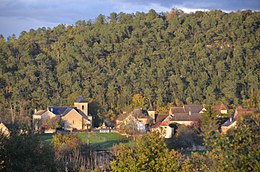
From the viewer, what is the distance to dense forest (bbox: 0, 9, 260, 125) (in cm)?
6562

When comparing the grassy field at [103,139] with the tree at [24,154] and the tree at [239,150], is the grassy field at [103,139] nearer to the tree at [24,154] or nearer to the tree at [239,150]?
the tree at [24,154]

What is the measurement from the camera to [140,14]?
92.5 m

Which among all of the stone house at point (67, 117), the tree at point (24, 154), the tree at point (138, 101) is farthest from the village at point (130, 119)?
the tree at point (24, 154)

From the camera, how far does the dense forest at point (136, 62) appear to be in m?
65.6

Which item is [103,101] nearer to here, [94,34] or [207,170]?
[94,34]

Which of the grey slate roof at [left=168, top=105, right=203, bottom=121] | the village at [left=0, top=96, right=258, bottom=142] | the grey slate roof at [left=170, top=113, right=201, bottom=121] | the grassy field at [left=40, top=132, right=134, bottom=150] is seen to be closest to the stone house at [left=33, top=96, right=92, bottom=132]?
the village at [left=0, top=96, right=258, bottom=142]

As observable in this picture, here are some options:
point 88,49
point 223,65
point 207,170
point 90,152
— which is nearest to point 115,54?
point 88,49

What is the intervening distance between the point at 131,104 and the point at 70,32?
28.2 metres

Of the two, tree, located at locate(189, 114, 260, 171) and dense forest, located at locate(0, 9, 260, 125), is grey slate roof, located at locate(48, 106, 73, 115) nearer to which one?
dense forest, located at locate(0, 9, 260, 125)

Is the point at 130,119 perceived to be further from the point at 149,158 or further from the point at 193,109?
the point at 149,158

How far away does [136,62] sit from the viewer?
75.9 m

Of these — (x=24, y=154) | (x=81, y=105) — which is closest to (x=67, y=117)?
(x=81, y=105)

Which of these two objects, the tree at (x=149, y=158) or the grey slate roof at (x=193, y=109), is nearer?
the tree at (x=149, y=158)

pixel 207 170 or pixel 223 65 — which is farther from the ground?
pixel 223 65
